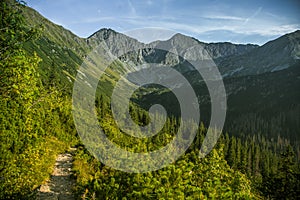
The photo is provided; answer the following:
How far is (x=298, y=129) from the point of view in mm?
196750

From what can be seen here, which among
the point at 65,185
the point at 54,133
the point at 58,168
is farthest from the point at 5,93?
the point at 54,133

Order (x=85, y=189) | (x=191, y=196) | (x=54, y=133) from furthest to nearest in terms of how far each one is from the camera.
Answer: (x=54, y=133) → (x=85, y=189) → (x=191, y=196)

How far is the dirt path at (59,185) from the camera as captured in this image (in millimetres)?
15817

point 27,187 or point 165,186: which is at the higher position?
point 165,186

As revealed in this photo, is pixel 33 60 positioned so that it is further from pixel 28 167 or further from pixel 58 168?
pixel 58 168

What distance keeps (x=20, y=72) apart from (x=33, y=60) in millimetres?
677

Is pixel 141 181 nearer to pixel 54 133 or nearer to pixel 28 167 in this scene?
pixel 28 167

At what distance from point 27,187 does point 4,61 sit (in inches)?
263

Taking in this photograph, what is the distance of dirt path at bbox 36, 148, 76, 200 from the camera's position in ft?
51.9

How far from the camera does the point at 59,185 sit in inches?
720

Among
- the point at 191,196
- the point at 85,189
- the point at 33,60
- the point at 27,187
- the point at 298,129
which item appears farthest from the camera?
the point at 298,129

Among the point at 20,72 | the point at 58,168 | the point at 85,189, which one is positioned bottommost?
the point at 58,168

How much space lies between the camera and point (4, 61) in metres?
7.73

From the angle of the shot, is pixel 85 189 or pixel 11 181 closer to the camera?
pixel 11 181
